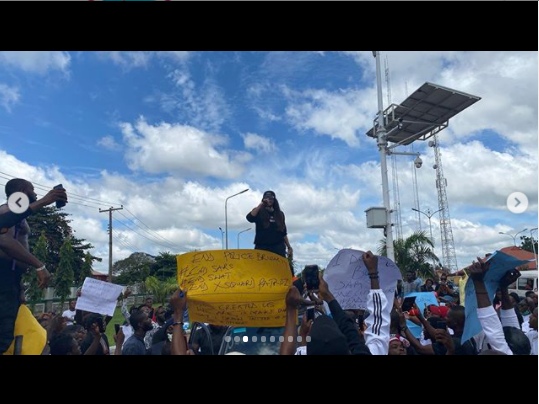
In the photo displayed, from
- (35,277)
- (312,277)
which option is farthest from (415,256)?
(35,277)

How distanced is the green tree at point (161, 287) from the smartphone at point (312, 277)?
2.72 ft

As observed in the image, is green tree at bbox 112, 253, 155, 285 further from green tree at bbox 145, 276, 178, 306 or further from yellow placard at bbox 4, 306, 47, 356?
yellow placard at bbox 4, 306, 47, 356

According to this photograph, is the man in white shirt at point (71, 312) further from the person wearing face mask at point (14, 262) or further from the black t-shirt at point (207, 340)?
the black t-shirt at point (207, 340)

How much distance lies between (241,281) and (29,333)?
1355 millimetres

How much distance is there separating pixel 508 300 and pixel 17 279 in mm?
3174

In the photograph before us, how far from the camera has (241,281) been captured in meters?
2.64

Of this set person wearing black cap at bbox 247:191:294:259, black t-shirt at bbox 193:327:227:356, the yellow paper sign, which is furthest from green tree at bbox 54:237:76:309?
person wearing black cap at bbox 247:191:294:259

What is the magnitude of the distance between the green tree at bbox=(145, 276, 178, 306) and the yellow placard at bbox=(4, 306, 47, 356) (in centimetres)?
71

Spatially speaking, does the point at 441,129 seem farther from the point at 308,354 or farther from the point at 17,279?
the point at 17,279

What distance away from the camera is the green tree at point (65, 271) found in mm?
2686

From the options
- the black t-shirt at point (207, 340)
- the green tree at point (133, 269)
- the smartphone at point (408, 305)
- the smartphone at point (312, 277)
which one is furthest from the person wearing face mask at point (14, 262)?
the smartphone at point (408, 305)

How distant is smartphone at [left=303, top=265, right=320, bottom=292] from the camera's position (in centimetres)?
259
